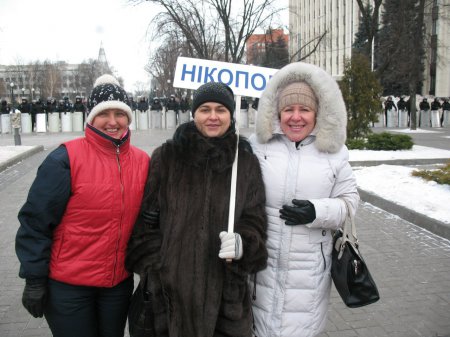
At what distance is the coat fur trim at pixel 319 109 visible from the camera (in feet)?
8.24

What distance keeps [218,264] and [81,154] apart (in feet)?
3.14

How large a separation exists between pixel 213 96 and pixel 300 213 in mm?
799

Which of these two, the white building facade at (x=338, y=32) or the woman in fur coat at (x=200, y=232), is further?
the white building facade at (x=338, y=32)

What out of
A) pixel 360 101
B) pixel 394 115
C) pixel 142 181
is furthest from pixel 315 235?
pixel 394 115

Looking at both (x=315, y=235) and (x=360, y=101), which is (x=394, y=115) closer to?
(x=360, y=101)

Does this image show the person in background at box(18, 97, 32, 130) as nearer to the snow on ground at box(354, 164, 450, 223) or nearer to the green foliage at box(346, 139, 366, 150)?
the green foliage at box(346, 139, 366, 150)

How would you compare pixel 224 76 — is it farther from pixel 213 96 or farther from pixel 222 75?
pixel 213 96

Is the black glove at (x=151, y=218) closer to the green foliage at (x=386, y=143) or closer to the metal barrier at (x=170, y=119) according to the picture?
the green foliage at (x=386, y=143)

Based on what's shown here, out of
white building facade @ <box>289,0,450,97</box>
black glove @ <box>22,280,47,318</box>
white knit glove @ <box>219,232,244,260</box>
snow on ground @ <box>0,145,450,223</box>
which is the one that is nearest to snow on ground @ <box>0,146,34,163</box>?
snow on ground @ <box>0,145,450,223</box>

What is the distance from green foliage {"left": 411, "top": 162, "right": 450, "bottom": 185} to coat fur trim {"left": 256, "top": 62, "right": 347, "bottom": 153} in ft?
19.8

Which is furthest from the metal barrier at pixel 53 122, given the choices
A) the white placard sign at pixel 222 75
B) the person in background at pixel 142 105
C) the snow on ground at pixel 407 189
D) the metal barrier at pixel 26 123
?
the white placard sign at pixel 222 75

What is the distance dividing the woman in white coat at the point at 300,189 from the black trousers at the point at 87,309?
81 cm

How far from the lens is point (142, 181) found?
2543 mm

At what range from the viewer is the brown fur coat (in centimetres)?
240
